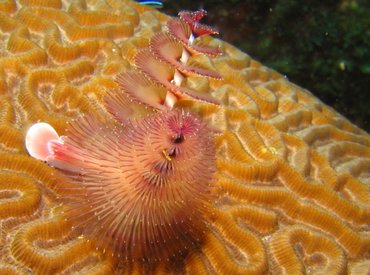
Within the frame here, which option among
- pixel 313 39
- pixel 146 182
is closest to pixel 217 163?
pixel 146 182

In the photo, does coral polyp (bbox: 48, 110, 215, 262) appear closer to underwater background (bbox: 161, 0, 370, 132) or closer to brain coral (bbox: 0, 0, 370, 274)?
brain coral (bbox: 0, 0, 370, 274)

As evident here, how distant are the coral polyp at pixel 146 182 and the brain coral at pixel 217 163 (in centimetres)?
32

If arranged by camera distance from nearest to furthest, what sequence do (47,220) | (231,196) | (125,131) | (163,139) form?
(163,139) → (125,131) → (47,220) → (231,196)

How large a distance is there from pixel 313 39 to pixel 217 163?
4.52 meters

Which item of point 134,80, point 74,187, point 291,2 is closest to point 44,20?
point 134,80

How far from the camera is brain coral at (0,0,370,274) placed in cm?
247

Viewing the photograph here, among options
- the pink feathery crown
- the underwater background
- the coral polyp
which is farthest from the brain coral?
the underwater background

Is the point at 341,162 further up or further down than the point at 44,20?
further down

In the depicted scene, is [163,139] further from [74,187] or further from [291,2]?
[291,2]

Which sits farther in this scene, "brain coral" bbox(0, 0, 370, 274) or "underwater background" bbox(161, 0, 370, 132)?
"underwater background" bbox(161, 0, 370, 132)

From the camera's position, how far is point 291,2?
690cm

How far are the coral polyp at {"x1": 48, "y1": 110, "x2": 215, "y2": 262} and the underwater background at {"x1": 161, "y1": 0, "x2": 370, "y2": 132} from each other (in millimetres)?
5260

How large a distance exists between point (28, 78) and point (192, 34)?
4.64 feet

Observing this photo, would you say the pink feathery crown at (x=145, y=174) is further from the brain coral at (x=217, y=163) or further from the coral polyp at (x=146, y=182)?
the brain coral at (x=217, y=163)
